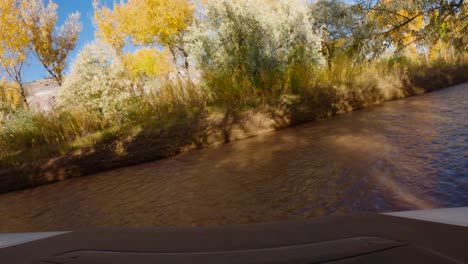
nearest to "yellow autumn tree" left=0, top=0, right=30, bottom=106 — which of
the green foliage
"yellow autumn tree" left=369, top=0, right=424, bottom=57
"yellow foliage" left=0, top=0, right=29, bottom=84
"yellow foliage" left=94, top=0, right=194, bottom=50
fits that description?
"yellow foliage" left=0, top=0, right=29, bottom=84

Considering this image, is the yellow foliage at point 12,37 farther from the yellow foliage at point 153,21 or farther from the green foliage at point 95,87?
the green foliage at point 95,87

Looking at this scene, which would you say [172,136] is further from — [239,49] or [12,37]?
[12,37]

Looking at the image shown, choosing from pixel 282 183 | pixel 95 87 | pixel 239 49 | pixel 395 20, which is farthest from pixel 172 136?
pixel 395 20

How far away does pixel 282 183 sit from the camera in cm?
333

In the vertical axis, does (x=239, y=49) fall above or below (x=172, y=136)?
above

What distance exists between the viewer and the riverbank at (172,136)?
19.4 feet

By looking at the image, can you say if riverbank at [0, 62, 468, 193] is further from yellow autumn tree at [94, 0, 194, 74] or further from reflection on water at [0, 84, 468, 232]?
yellow autumn tree at [94, 0, 194, 74]

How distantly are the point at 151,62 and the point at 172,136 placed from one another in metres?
19.4

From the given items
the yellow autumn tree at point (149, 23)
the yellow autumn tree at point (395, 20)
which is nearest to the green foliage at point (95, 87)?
the yellow autumn tree at point (395, 20)

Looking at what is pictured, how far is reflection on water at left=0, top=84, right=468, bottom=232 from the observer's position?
2.58 meters

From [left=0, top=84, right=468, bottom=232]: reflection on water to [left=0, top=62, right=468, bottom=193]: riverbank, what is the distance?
0.43 m

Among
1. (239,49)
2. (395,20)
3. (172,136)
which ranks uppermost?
(239,49)

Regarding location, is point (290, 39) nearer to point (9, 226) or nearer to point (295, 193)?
point (295, 193)

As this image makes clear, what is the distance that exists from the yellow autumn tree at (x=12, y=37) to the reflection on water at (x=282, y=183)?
45.6 feet
